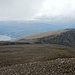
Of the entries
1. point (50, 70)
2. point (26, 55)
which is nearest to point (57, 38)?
point (26, 55)

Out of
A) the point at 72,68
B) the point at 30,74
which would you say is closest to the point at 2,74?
the point at 30,74

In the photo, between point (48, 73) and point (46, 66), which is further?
point (46, 66)

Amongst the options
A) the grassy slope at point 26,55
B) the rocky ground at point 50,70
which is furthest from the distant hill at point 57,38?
the rocky ground at point 50,70

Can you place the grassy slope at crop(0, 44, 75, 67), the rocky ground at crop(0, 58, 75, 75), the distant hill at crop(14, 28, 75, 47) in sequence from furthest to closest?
1. the distant hill at crop(14, 28, 75, 47)
2. the grassy slope at crop(0, 44, 75, 67)
3. the rocky ground at crop(0, 58, 75, 75)

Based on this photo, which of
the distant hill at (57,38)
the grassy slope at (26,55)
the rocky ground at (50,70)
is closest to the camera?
the rocky ground at (50,70)

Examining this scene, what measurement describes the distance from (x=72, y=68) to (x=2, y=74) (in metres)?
8.47

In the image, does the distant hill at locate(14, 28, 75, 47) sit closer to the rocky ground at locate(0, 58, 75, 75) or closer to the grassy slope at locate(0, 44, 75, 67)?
the grassy slope at locate(0, 44, 75, 67)

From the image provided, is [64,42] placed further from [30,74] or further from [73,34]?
[30,74]

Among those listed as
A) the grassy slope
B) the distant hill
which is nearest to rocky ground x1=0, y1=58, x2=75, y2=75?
the grassy slope

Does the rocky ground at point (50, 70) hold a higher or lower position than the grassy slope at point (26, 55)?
higher

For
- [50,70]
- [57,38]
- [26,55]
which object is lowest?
[57,38]

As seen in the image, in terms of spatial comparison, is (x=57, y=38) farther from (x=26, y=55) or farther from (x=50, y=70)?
(x=50, y=70)

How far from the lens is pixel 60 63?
2686cm

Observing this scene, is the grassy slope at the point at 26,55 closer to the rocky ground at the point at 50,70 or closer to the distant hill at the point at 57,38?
the rocky ground at the point at 50,70
